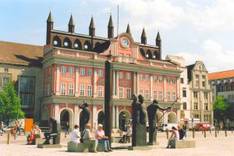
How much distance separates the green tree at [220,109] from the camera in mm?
98875

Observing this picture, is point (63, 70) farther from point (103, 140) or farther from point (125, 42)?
point (103, 140)

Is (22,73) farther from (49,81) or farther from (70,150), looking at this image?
(70,150)

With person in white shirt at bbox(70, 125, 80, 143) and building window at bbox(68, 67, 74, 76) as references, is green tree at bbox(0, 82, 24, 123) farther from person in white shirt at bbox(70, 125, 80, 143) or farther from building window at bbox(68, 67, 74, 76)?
person in white shirt at bbox(70, 125, 80, 143)

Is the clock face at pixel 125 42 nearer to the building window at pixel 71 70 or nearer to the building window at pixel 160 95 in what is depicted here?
the building window at pixel 160 95

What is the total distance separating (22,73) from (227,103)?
5771cm

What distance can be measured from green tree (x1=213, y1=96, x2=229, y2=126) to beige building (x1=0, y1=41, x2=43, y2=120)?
48777 millimetres

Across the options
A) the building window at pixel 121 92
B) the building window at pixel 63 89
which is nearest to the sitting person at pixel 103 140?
the building window at pixel 63 89

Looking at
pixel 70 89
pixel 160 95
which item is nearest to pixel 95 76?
pixel 70 89

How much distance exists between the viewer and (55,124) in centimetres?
2545

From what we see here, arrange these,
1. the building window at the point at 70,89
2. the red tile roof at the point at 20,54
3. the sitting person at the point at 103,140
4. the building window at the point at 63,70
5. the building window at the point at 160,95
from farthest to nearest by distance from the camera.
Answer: the building window at the point at 160,95
the red tile roof at the point at 20,54
the building window at the point at 70,89
the building window at the point at 63,70
the sitting person at the point at 103,140

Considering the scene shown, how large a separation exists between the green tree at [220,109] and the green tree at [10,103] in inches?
2133

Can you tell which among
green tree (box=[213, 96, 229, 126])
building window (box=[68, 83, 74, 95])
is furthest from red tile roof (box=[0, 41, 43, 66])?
green tree (box=[213, 96, 229, 126])

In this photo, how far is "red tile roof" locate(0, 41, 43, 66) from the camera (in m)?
70.0

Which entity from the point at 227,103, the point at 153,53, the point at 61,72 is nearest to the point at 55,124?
the point at 61,72
